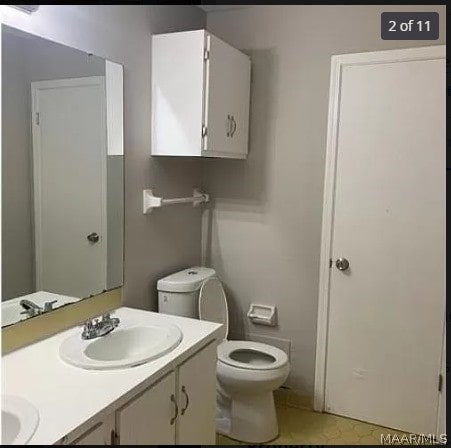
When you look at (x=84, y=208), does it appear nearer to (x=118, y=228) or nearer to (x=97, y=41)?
(x=118, y=228)

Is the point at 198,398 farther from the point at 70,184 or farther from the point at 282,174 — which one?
the point at 282,174

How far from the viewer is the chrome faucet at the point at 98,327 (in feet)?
5.80

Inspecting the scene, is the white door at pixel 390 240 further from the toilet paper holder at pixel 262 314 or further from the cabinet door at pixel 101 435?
the cabinet door at pixel 101 435

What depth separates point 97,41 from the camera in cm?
193

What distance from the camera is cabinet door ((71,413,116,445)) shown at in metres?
1.24

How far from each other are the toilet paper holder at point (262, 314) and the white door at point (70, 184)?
103 cm

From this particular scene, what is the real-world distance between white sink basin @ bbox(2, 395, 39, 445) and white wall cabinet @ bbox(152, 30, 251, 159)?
4.39 ft

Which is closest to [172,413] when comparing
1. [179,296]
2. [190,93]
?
[179,296]

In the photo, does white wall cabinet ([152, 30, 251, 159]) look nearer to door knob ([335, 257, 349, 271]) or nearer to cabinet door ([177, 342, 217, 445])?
door knob ([335, 257, 349, 271])

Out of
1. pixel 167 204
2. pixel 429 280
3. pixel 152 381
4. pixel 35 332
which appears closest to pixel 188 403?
pixel 152 381

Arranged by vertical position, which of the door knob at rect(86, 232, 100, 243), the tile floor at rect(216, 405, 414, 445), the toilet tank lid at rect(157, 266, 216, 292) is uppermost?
the door knob at rect(86, 232, 100, 243)

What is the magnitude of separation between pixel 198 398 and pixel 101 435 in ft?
1.90

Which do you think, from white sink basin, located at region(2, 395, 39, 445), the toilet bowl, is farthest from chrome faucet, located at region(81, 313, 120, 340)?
the toilet bowl

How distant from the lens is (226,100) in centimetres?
237
